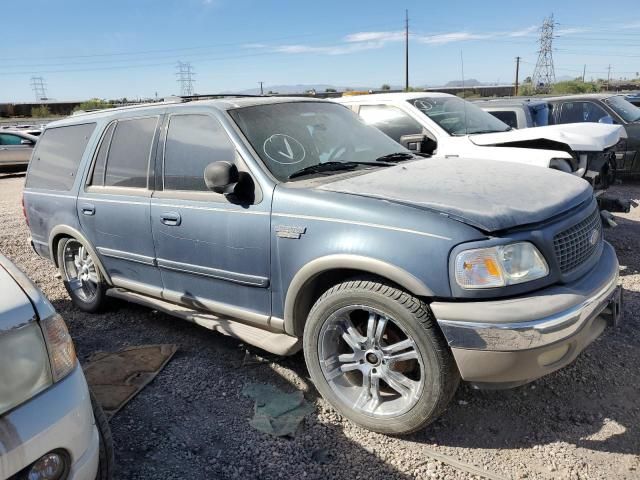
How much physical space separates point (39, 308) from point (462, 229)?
1840 millimetres

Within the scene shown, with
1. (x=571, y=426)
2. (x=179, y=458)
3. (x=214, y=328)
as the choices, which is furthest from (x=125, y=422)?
(x=571, y=426)

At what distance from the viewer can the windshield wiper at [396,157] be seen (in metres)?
3.82

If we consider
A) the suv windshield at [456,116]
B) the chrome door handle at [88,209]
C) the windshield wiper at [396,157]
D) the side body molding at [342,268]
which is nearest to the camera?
the side body molding at [342,268]

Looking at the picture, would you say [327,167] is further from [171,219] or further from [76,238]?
[76,238]

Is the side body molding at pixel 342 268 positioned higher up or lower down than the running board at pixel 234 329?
higher up

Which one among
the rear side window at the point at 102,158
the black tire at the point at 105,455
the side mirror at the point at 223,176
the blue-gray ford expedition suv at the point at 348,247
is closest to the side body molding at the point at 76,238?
the blue-gray ford expedition suv at the point at 348,247

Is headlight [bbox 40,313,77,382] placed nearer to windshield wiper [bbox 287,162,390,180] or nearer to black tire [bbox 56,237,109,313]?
windshield wiper [bbox 287,162,390,180]

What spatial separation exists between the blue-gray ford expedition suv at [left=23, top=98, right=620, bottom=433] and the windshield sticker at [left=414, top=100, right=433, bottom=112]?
2.99 m

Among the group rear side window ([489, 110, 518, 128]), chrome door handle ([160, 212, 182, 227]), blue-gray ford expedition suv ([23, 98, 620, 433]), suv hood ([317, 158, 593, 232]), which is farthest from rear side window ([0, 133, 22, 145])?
suv hood ([317, 158, 593, 232])

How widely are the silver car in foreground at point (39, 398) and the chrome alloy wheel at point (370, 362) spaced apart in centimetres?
131

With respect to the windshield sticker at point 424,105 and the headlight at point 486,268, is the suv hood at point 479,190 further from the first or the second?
the windshield sticker at point 424,105

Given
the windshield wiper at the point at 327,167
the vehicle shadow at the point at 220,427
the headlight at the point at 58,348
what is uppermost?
the windshield wiper at the point at 327,167

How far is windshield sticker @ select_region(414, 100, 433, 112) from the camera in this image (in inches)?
271

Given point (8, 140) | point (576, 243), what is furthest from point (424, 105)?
point (8, 140)
